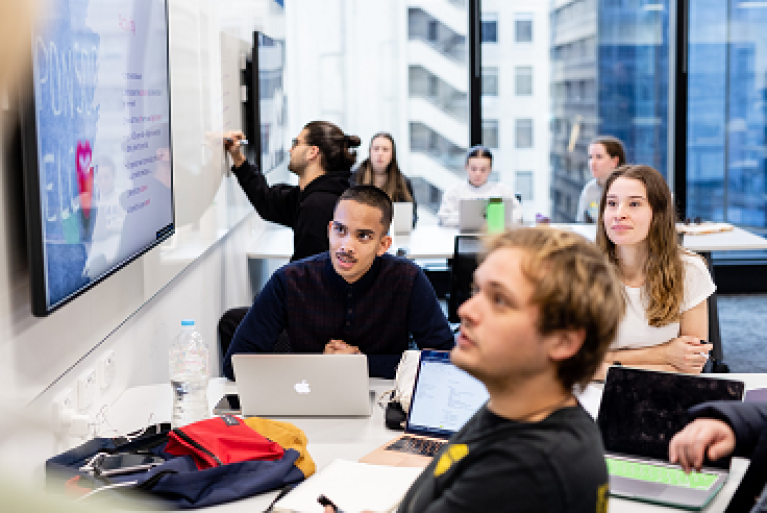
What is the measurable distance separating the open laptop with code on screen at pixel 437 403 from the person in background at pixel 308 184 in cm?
173

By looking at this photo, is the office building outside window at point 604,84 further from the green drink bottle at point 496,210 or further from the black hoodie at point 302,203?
the black hoodie at point 302,203

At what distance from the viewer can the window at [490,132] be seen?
21.2 feet

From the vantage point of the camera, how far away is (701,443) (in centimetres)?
117

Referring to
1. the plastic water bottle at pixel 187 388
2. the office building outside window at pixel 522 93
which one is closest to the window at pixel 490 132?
the office building outside window at pixel 522 93

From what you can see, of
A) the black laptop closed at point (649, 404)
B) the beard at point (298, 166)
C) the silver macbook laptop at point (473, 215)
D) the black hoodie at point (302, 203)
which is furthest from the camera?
the silver macbook laptop at point (473, 215)

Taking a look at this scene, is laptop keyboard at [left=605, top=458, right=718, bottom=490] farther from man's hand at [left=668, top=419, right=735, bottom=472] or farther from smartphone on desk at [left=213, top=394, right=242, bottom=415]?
smartphone on desk at [left=213, top=394, right=242, bottom=415]

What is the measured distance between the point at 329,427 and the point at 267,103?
314 centimetres

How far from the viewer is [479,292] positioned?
0.96 metres

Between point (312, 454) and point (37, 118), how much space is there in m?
0.90

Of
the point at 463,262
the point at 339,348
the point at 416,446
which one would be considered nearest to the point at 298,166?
the point at 463,262

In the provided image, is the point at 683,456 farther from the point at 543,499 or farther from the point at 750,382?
the point at 750,382

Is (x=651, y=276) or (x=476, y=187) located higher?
(x=476, y=187)

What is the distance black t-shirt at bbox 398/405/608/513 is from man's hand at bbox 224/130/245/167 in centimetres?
279

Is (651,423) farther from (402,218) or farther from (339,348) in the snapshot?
(402,218)
